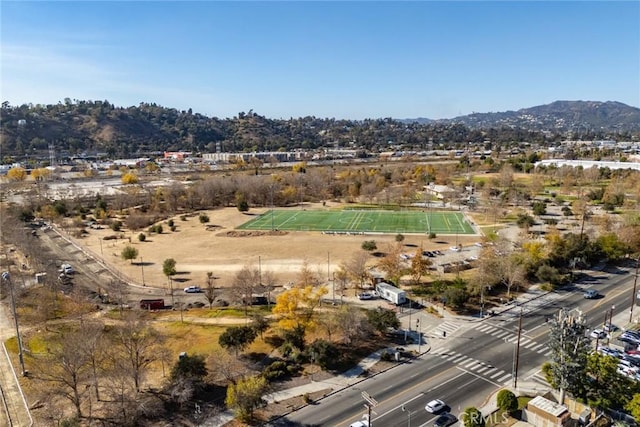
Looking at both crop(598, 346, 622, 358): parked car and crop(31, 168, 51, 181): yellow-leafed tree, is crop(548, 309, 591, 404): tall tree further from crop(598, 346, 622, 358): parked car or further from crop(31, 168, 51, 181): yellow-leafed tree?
crop(31, 168, 51, 181): yellow-leafed tree

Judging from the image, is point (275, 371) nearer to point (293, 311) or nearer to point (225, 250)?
point (293, 311)

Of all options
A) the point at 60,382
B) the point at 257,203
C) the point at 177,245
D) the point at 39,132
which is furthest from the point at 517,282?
the point at 39,132

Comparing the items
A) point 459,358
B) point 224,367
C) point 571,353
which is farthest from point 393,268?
point 224,367

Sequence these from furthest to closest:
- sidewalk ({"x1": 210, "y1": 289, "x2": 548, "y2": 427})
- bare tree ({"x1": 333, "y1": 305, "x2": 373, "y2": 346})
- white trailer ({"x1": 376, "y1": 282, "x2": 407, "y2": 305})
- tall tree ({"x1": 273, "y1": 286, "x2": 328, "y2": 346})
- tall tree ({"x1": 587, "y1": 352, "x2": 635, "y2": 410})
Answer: white trailer ({"x1": 376, "y1": 282, "x2": 407, "y2": 305}) < tall tree ({"x1": 273, "y1": 286, "x2": 328, "y2": 346}) < bare tree ({"x1": 333, "y1": 305, "x2": 373, "y2": 346}) < sidewalk ({"x1": 210, "y1": 289, "x2": 548, "y2": 427}) < tall tree ({"x1": 587, "y1": 352, "x2": 635, "y2": 410})

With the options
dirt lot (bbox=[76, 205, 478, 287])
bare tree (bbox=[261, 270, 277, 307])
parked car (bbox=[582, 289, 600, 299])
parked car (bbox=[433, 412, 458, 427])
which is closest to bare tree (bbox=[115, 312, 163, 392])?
bare tree (bbox=[261, 270, 277, 307])

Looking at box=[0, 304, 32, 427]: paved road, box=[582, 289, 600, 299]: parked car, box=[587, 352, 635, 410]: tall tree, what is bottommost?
box=[0, 304, 32, 427]: paved road

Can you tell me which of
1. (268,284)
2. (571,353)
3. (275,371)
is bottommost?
(275,371)

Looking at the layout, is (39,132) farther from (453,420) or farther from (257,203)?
(453,420)
